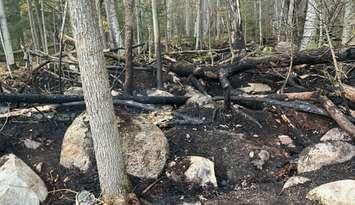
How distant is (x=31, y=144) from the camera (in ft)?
21.5

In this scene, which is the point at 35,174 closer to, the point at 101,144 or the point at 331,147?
the point at 101,144

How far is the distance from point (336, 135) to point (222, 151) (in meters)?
1.68

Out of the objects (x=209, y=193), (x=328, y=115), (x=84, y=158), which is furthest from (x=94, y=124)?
(x=328, y=115)

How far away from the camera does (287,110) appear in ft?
23.6

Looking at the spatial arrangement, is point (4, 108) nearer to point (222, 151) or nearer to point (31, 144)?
point (31, 144)

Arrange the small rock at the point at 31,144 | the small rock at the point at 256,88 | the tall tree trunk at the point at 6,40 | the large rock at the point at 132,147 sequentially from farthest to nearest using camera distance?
1. the tall tree trunk at the point at 6,40
2. the small rock at the point at 256,88
3. the small rock at the point at 31,144
4. the large rock at the point at 132,147

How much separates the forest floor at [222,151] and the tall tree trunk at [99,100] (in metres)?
0.48

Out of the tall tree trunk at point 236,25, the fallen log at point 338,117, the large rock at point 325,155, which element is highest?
the tall tree trunk at point 236,25

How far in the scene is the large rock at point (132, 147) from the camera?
5.95 metres

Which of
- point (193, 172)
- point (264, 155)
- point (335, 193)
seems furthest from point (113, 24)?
point (335, 193)

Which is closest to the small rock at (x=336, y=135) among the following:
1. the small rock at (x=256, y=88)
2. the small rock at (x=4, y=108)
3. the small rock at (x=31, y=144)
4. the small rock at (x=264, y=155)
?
the small rock at (x=264, y=155)

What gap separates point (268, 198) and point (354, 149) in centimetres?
148

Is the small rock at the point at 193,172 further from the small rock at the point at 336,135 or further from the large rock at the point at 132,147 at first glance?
the small rock at the point at 336,135

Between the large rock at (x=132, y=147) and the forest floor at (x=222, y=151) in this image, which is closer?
the forest floor at (x=222, y=151)
